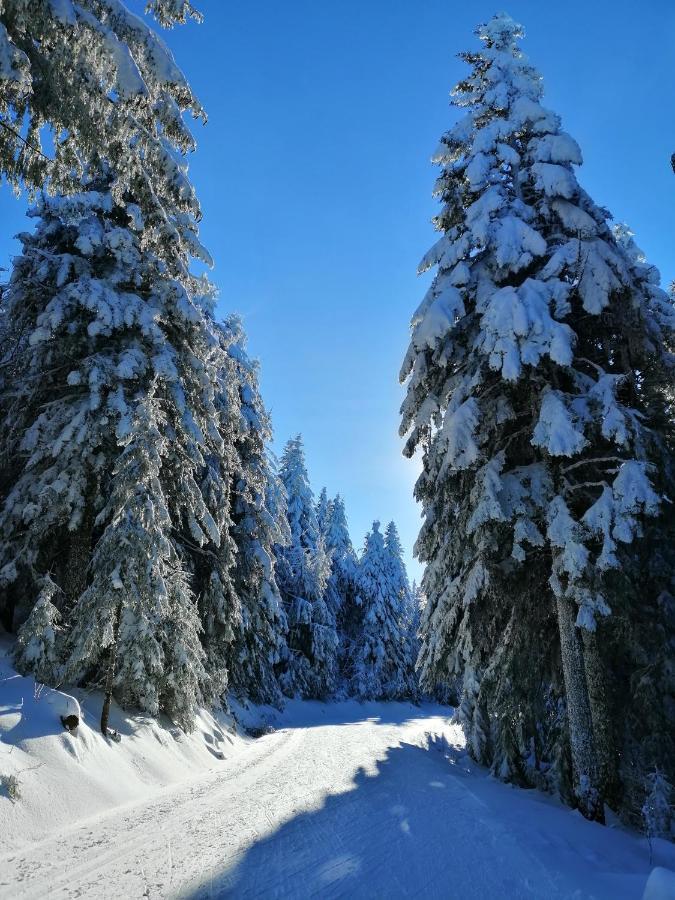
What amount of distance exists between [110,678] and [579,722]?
810 cm

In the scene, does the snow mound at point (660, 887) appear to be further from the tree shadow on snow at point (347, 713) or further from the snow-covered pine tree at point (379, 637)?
the snow-covered pine tree at point (379, 637)

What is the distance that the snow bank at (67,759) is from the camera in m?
5.48

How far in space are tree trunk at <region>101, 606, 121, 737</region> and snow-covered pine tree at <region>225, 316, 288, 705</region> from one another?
22.1 ft

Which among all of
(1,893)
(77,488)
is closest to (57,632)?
(77,488)

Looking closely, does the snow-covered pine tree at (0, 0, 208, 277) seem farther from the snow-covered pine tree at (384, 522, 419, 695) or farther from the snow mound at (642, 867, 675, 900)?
the snow-covered pine tree at (384, 522, 419, 695)

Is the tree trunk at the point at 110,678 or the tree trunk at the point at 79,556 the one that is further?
the tree trunk at the point at 79,556

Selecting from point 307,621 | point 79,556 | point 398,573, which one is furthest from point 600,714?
point 398,573

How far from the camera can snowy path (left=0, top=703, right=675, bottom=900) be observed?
4121 millimetres

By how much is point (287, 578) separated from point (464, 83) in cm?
2458

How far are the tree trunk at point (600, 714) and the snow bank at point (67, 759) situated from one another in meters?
7.12

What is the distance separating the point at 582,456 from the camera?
9992mm

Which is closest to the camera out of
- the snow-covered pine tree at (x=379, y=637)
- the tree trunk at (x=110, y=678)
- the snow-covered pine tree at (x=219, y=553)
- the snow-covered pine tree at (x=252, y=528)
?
the tree trunk at (x=110, y=678)

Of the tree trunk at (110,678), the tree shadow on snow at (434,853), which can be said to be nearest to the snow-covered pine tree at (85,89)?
the tree trunk at (110,678)

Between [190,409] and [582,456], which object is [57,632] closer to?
[190,409]
